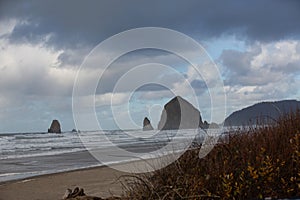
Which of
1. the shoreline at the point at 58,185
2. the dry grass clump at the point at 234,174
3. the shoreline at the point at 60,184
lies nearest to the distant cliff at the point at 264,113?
the dry grass clump at the point at 234,174

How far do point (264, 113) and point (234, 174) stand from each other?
2568 mm

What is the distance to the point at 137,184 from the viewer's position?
642cm

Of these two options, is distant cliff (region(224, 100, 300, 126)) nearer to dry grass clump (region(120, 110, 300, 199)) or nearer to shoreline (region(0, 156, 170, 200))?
dry grass clump (region(120, 110, 300, 199))

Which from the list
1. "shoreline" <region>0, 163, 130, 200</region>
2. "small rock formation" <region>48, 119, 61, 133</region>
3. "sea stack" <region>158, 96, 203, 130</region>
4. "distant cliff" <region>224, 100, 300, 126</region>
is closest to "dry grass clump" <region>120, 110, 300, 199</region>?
"distant cliff" <region>224, 100, 300, 126</region>

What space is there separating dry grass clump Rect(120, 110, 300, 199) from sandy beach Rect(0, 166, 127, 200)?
3.92m

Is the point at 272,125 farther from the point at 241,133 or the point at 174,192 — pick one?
the point at 174,192

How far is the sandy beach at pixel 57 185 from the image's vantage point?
11.3 meters

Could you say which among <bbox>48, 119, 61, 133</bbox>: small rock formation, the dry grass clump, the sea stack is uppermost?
<bbox>48, 119, 61, 133</bbox>: small rock formation

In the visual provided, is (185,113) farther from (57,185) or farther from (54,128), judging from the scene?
(54,128)

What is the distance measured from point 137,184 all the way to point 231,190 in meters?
1.34

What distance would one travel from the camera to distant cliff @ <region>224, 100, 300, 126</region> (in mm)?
8050

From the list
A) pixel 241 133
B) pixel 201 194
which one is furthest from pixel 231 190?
pixel 241 133

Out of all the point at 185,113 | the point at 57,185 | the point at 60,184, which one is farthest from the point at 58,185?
the point at 185,113

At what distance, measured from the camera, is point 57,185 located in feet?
42.9
